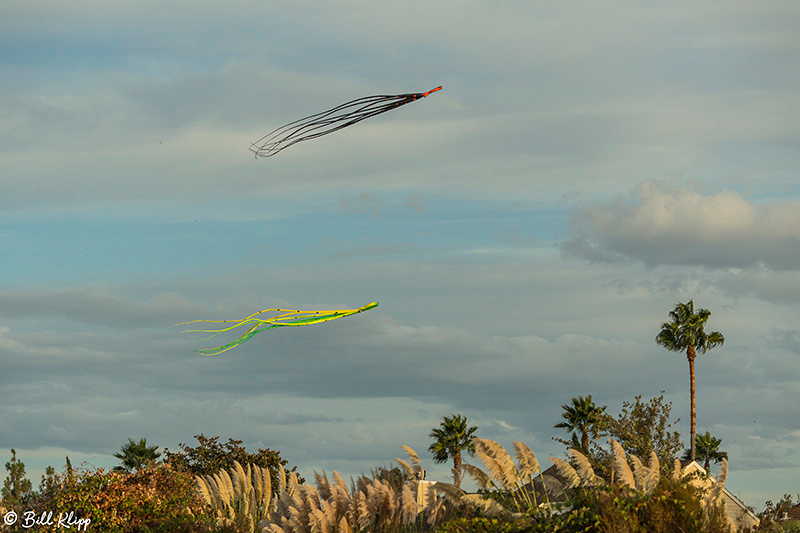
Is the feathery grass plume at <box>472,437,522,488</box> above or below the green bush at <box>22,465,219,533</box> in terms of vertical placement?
above

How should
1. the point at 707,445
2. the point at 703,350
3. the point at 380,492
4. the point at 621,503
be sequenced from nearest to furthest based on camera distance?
the point at 621,503, the point at 380,492, the point at 703,350, the point at 707,445

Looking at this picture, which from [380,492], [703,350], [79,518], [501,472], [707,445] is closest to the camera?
[501,472]

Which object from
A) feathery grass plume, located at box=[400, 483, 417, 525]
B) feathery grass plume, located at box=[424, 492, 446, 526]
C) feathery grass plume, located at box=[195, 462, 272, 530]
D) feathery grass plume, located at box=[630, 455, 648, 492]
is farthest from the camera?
feathery grass plume, located at box=[195, 462, 272, 530]

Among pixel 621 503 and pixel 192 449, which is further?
pixel 192 449

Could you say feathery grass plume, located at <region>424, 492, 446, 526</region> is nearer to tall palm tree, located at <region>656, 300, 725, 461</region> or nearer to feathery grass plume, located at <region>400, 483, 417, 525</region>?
feathery grass plume, located at <region>400, 483, 417, 525</region>

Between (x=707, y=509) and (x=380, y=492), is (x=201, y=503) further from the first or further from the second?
(x=707, y=509)

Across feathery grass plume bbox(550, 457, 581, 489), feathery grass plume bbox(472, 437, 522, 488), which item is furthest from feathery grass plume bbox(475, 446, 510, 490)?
Answer: feathery grass plume bbox(550, 457, 581, 489)

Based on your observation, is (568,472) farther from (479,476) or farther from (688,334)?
(688,334)

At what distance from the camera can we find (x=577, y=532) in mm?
26344

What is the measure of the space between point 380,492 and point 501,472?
4.65m

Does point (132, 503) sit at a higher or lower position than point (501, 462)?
lower

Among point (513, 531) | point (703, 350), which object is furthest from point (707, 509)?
point (703, 350)
